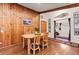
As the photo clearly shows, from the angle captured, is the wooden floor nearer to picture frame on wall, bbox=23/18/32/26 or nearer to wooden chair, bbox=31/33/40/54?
wooden chair, bbox=31/33/40/54

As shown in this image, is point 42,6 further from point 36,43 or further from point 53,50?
point 53,50

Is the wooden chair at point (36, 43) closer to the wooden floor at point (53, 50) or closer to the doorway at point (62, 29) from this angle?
the wooden floor at point (53, 50)

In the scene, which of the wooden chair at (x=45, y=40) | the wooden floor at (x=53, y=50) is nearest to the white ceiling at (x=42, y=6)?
the wooden chair at (x=45, y=40)

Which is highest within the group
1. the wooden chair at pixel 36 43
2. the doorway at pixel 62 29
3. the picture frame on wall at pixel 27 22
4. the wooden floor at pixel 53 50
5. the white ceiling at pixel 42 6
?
the white ceiling at pixel 42 6

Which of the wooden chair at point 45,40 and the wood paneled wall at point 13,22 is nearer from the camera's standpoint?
the wood paneled wall at point 13,22

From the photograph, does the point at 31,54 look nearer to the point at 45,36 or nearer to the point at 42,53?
the point at 42,53

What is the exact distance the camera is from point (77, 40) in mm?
1814

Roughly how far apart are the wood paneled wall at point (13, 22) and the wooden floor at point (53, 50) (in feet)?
0.40

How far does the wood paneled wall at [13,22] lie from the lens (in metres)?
1.78

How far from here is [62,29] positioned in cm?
187

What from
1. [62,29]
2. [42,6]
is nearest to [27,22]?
[42,6]

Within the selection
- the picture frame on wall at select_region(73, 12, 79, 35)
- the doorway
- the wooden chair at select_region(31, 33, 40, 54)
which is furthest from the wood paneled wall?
the picture frame on wall at select_region(73, 12, 79, 35)

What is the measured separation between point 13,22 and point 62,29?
0.89 metres
